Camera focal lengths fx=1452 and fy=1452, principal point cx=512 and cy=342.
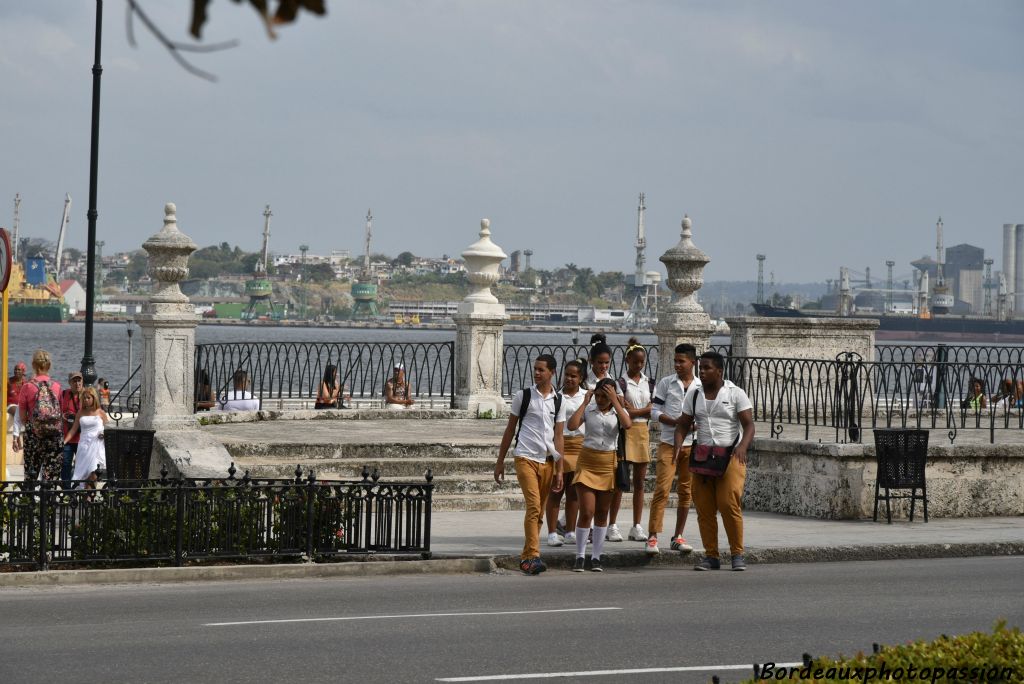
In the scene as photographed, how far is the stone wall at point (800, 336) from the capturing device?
68.9 ft

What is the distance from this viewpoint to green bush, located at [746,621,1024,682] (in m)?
6.18

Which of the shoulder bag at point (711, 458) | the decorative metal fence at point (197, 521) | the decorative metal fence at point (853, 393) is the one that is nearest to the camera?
the decorative metal fence at point (197, 521)

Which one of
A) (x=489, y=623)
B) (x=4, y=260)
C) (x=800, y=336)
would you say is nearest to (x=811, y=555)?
(x=489, y=623)

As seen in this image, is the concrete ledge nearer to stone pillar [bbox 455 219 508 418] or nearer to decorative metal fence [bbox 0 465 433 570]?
stone pillar [bbox 455 219 508 418]

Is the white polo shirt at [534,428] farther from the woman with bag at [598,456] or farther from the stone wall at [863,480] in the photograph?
the stone wall at [863,480]

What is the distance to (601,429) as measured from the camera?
13.1 m

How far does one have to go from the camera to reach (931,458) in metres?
16.4

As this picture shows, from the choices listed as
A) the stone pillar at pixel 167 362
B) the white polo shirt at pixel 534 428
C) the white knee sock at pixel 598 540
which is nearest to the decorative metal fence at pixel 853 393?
the white knee sock at pixel 598 540

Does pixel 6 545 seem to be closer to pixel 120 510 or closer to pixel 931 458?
pixel 120 510

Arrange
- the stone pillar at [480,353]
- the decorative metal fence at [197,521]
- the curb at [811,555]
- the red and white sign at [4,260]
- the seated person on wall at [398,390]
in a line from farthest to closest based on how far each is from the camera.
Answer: the seated person on wall at [398,390] → the stone pillar at [480,353] → the red and white sign at [4,260] → the curb at [811,555] → the decorative metal fence at [197,521]

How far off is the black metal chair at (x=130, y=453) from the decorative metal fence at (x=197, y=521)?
2.39m

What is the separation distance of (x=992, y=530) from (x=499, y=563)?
577cm

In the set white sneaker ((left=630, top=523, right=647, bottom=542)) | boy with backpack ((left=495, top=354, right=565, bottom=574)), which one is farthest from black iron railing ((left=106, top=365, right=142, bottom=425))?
boy with backpack ((left=495, top=354, right=565, bottom=574))

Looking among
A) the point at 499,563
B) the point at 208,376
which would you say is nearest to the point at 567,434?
the point at 499,563
